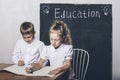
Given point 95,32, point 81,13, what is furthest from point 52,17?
Answer: point 95,32

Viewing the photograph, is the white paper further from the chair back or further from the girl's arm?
the chair back

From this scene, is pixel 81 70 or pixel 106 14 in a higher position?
pixel 106 14

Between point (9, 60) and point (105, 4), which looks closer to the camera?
point (105, 4)

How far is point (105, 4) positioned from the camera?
→ 1.58 m

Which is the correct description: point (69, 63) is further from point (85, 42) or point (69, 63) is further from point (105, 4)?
point (105, 4)

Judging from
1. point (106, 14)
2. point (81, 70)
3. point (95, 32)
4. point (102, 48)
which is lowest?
point (81, 70)

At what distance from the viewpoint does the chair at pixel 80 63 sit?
164 centimetres

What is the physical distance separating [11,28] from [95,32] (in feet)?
1.76

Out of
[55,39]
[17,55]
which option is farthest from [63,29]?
[17,55]

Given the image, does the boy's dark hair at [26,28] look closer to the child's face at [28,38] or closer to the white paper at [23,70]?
the child's face at [28,38]

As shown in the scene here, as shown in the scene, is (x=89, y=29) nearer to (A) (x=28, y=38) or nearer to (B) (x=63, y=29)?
(B) (x=63, y=29)

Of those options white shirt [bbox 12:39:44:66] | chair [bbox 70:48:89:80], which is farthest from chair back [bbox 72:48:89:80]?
white shirt [bbox 12:39:44:66]

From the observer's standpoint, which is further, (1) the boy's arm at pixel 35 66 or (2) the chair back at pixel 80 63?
(2) the chair back at pixel 80 63

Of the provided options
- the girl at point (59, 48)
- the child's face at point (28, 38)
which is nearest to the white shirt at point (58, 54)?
the girl at point (59, 48)
